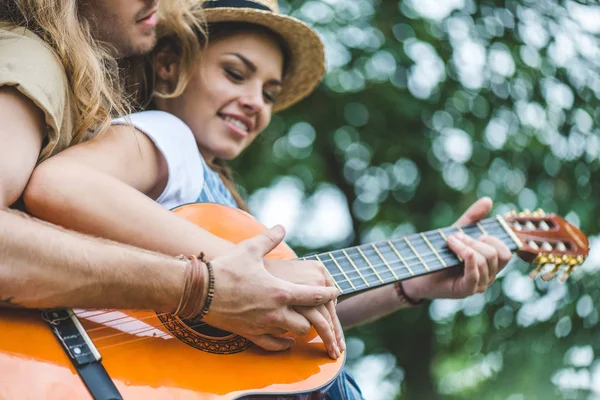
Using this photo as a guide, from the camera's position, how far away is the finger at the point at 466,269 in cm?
225

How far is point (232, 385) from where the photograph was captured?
4.77 ft

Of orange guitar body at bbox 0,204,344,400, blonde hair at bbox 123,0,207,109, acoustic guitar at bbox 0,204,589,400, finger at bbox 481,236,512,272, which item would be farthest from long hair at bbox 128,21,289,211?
orange guitar body at bbox 0,204,344,400

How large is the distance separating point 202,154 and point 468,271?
3.43ft

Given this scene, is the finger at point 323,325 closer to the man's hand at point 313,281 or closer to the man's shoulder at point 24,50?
the man's hand at point 313,281

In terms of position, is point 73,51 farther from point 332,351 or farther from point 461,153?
point 461,153

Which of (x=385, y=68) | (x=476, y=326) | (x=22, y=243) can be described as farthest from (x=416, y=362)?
(x=22, y=243)

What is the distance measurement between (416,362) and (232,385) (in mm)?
5071

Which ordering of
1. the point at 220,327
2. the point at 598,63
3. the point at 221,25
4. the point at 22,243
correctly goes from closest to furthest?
the point at 22,243 → the point at 220,327 → the point at 221,25 → the point at 598,63

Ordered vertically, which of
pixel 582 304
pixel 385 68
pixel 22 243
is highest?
pixel 22 243

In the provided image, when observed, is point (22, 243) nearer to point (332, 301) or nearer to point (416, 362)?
point (332, 301)

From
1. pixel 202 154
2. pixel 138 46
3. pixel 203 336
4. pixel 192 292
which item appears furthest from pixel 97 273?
pixel 202 154

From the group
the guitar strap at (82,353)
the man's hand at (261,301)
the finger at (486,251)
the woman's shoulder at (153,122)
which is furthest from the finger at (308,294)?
the finger at (486,251)

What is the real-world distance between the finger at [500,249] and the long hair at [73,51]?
4.50ft

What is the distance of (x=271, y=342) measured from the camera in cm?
158
